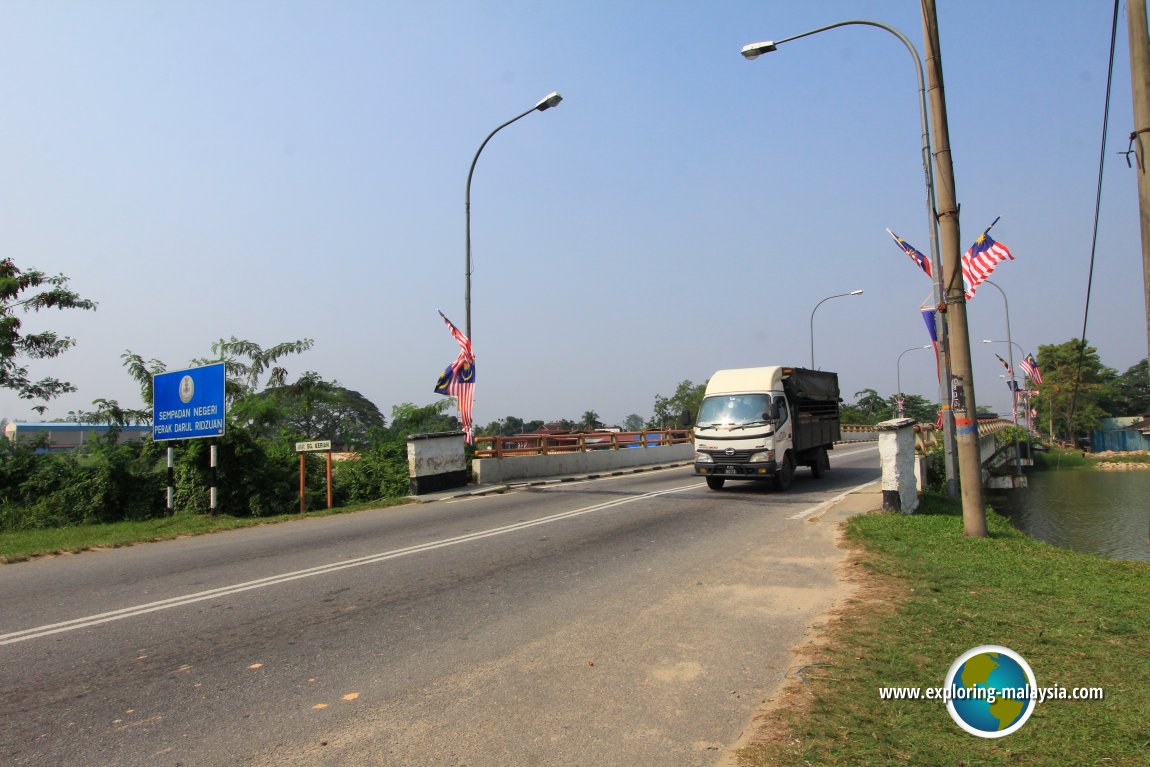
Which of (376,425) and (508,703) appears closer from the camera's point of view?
(508,703)

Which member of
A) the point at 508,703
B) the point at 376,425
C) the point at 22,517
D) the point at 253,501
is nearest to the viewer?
the point at 508,703

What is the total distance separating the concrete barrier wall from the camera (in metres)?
19.1

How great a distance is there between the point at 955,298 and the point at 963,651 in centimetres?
591

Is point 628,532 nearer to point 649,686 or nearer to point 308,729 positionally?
point 649,686

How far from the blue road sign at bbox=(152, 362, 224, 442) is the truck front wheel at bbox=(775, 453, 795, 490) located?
1211 centimetres

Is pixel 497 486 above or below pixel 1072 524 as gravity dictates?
above

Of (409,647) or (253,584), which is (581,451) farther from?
(409,647)

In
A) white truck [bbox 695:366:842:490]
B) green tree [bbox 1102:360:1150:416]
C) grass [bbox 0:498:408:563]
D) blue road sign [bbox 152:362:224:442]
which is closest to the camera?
grass [bbox 0:498:408:563]

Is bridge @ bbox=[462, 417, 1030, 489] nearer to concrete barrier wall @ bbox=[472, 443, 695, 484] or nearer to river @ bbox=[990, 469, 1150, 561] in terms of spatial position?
concrete barrier wall @ bbox=[472, 443, 695, 484]

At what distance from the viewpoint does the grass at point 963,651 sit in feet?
11.3

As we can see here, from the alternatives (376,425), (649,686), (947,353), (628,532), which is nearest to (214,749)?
(649,686)

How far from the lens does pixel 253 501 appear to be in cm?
1608

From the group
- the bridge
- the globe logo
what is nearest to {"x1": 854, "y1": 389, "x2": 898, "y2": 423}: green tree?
the bridge

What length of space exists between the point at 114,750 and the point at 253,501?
13.4m
